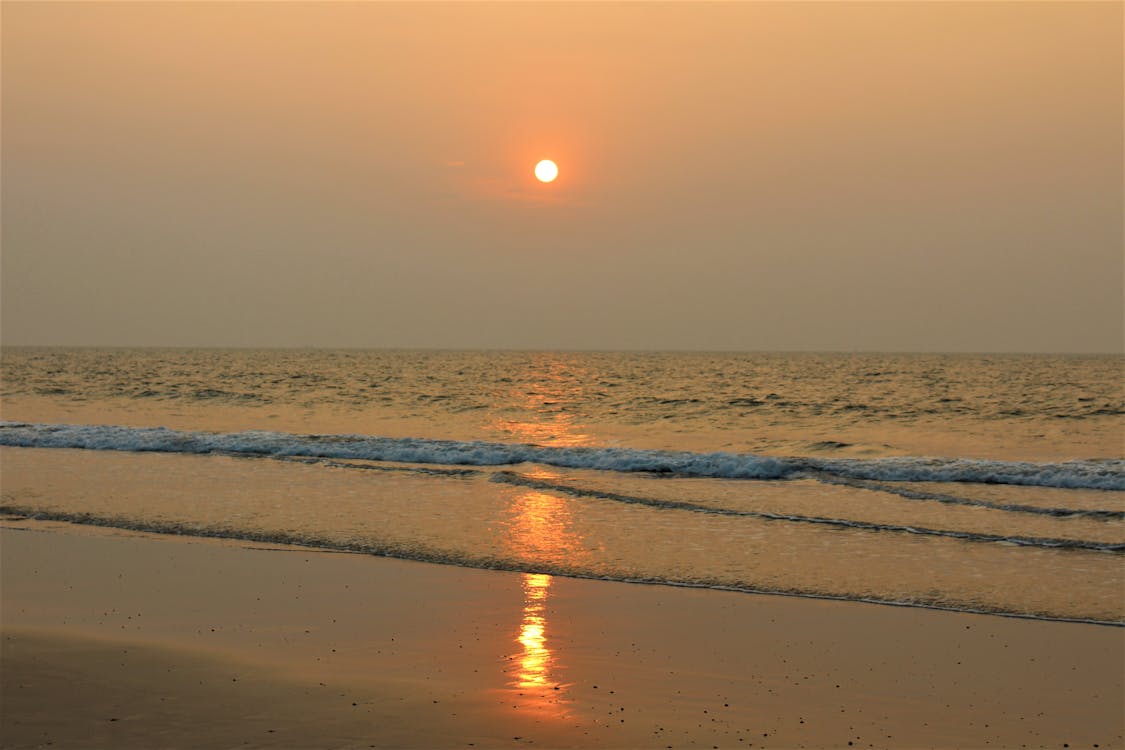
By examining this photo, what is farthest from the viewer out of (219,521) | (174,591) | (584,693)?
(219,521)

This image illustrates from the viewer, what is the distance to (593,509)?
65.3 feet

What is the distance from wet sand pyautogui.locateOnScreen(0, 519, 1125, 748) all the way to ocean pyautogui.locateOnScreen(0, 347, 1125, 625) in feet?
4.73

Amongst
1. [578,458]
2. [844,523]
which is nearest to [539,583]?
[844,523]

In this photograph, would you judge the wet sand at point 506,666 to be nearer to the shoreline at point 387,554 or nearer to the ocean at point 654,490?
the shoreline at point 387,554

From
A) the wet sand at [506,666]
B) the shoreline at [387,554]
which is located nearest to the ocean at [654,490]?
the shoreline at [387,554]

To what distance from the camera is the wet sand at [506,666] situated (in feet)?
25.6

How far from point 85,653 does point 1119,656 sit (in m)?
10.3

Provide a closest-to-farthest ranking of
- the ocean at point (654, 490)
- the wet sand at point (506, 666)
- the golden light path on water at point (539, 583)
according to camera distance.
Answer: the wet sand at point (506, 666) < the golden light path on water at point (539, 583) < the ocean at point (654, 490)

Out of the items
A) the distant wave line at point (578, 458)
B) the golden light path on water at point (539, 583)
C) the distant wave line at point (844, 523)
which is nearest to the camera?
the golden light path on water at point (539, 583)

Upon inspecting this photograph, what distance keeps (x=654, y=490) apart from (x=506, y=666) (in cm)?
1401

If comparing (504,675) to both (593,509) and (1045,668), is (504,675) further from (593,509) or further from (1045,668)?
(593,509)

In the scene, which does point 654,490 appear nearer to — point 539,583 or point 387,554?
point 387,554

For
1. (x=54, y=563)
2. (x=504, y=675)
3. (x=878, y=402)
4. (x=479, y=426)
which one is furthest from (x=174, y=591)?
(x=878, y=402)

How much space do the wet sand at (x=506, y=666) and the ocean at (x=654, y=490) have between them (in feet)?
4.73
